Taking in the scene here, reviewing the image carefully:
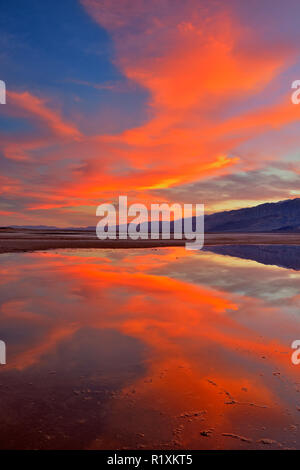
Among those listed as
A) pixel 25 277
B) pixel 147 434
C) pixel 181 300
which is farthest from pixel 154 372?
pixel 25 277

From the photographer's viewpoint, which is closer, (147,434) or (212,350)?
(147,434)

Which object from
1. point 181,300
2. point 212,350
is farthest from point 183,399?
point 181,300

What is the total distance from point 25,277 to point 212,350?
35.3 feet

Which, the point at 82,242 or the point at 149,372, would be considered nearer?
the point at 149,372

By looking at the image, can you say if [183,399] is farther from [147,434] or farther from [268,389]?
[268,389]

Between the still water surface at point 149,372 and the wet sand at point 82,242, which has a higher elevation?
the wet sand at point 82,242

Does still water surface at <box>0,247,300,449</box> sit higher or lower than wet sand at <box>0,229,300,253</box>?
lower

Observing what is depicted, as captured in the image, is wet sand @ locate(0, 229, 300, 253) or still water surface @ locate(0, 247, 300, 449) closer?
still water surface @ locate(0, 247, 300, 449)

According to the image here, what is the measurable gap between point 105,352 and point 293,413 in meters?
3.33

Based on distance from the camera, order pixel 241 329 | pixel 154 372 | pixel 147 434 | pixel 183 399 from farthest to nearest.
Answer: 1. pixel 241 329
2. pixel 154 372
3. pixel 183 399
4. pixel 147 434

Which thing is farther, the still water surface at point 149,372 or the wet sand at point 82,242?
the wet sand at point 82,242

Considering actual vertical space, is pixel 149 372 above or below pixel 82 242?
below

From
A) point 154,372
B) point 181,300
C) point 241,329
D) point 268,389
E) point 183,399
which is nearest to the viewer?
point 183,399
